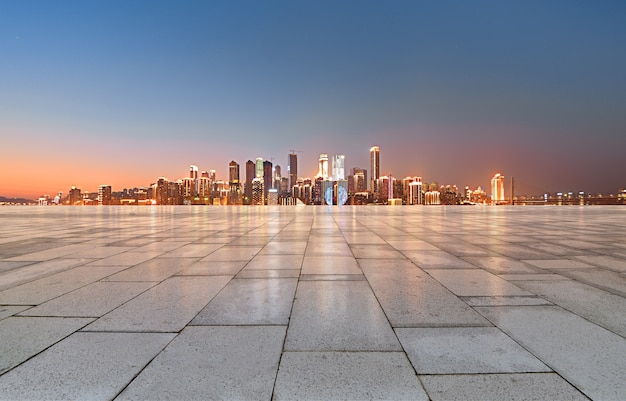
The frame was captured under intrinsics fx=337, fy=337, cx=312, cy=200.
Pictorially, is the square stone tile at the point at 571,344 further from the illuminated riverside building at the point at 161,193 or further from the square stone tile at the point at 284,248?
the illuminated riverside building at the point at 161,193

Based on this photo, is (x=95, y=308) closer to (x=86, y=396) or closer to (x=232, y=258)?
(x=86, y=396)

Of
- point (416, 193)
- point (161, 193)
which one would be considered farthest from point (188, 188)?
point (416, 193)

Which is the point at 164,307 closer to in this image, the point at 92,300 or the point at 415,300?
the point at 92,300

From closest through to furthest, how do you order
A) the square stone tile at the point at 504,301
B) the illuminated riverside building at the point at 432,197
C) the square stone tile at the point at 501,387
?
the square stone tile at the point at 501,387 → the square stone tile at the point at 504,301 → the illuminated riverside building at the point at 432,197

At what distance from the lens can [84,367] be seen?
3031mm

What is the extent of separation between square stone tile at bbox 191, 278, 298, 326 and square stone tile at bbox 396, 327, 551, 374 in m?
1.52

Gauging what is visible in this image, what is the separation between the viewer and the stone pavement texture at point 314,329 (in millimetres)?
2729

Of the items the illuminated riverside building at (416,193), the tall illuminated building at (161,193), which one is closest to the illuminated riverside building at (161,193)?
the tall illuminated building at (161,193)

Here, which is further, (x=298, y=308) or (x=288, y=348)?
(x=298, y=308)

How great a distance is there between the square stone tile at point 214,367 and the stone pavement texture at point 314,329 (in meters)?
0.02

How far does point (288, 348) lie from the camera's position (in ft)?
10.9

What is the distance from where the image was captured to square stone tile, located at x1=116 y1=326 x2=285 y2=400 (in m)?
2.62

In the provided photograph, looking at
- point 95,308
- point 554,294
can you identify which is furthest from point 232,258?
point 554,294

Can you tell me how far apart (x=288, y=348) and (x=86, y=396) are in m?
1.68
